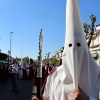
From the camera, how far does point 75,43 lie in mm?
2258

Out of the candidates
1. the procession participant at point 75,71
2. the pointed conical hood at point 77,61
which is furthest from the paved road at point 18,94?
the pointed conical hood at point 77,61

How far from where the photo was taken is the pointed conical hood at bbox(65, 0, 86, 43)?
233cm

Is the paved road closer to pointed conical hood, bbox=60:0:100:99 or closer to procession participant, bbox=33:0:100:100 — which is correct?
procession participant, bbox=33:0:100:100

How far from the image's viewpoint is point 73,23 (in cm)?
241

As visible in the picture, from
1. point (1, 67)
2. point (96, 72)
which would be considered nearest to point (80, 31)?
point (96, 72)

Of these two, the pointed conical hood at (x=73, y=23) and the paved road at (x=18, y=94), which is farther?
the paved road at (x=18, y=94)

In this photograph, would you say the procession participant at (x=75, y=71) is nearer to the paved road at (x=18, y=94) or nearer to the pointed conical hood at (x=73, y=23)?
the pointed conical hood at (x=73, y=23)

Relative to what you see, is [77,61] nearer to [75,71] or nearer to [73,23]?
[75,71]

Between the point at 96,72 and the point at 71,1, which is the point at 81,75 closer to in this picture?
the point at 96,72

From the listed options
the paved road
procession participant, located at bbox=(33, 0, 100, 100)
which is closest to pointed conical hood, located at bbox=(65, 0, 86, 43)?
procession participant, located at bbox=(33, 0, 100, 100)

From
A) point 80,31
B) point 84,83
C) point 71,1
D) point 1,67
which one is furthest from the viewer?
point 1,67

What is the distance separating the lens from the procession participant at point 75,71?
219cm

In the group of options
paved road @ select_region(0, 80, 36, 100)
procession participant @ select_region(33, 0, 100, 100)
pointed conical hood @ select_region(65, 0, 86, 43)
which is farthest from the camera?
paved road @ select_region(0, 80, 36, 100)

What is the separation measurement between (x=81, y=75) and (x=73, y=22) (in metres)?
0.66
